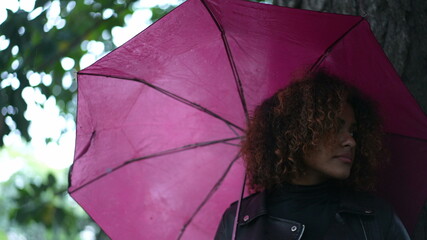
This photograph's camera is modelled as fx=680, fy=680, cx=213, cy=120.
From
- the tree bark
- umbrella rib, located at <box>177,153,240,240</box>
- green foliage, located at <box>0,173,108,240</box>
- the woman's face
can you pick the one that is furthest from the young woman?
green foliage, located at <box>0,173,108,240</box>

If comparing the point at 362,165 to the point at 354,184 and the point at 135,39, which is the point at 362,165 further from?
the point at 135,39

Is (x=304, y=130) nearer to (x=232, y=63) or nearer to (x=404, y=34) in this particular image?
(x=232, y=63)

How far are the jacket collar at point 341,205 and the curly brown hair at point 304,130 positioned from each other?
8cm

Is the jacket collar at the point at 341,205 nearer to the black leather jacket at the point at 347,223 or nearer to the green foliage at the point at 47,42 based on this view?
the black leather jacket at the point at 347,223

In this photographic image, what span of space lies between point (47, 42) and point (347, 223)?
101 inches

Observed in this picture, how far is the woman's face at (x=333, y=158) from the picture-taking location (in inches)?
116

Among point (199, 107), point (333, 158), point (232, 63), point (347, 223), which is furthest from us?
point (199, 107)

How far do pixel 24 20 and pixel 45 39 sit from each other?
0.42 metres

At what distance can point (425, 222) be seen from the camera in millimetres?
3492

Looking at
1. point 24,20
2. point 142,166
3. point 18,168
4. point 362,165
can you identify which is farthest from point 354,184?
point 18,168

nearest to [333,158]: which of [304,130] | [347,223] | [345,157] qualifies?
[345,157]

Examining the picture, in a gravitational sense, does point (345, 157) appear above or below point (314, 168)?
above

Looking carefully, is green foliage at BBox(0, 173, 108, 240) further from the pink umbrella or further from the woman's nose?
the woman's nose

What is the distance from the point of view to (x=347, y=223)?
2875 mm
